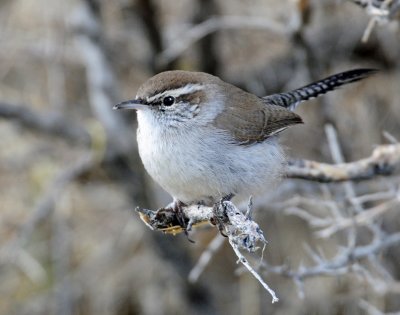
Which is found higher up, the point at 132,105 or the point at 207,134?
the point at 132,105

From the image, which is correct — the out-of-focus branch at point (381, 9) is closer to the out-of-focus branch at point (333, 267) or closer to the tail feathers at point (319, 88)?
the tail feathers at point (319, 88)

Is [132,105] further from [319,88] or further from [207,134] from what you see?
[319,88]

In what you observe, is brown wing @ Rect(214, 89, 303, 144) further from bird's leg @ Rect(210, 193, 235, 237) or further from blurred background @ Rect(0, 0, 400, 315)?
blurred background @ Rect(0, 0, 400, 315)

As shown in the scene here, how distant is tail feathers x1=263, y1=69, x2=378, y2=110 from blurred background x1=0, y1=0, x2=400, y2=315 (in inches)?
42.4

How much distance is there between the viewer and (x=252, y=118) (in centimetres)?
417

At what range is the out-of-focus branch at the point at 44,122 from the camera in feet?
16.9

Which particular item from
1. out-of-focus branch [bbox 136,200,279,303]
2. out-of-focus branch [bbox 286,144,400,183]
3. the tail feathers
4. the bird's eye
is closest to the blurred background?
the tail feathers

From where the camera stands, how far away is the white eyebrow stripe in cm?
387

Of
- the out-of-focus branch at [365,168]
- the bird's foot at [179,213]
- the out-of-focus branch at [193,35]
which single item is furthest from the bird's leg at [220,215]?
the out-of-focus branch at [193,35]

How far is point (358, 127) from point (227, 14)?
172 centimetres

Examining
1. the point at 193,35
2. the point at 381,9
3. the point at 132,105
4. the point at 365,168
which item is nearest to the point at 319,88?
the point at 365,168

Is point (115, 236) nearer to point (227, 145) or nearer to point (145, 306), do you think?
point (145, 306)

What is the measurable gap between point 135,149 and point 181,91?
7.17 ft

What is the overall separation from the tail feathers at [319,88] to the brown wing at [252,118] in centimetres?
18
